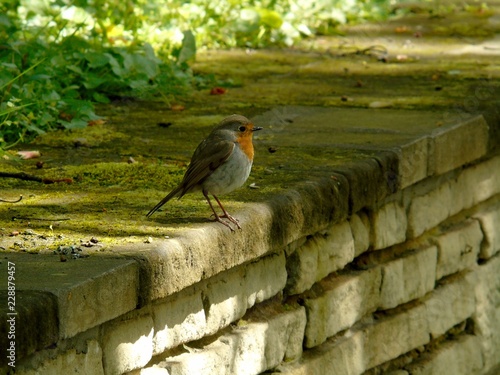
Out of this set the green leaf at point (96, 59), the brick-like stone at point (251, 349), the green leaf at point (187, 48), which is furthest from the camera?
the green leaf at point (187, 48)

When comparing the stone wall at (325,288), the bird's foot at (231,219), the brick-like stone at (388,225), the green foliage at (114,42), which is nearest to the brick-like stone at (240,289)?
the stone wall at (325,288)

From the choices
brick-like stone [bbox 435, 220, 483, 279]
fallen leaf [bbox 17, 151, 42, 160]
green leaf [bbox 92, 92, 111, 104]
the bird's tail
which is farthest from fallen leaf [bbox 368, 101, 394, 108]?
the bird's tail

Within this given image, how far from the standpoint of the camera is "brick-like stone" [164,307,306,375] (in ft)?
10.2

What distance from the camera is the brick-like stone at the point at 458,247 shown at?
4.69 m

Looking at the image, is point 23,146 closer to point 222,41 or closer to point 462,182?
point 462,182

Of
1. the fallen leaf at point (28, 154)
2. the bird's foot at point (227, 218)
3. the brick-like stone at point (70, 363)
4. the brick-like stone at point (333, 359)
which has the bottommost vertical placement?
the brick-like stone at point (333, 359)

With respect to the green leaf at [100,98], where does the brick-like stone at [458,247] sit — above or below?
below

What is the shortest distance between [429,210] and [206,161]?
152 cm

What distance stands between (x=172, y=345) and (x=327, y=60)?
354cm

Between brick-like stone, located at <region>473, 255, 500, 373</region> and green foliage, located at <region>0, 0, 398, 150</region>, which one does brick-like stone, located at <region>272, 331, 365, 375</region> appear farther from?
green foliage, located at <region>0, 0, 398, 150</region>

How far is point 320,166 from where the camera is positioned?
13.0 ft

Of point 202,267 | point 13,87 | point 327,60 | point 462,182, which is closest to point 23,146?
point 13,87

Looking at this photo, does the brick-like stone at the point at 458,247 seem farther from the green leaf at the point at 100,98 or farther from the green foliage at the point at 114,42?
the green leaf at the point at 100,98

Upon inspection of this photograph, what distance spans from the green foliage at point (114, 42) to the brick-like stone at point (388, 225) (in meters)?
1.41
